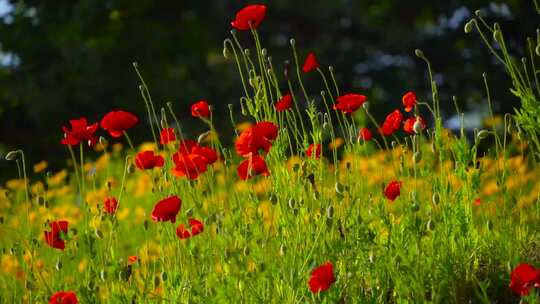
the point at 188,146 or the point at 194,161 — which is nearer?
the point at 194,161

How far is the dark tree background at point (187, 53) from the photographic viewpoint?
9.95 metres

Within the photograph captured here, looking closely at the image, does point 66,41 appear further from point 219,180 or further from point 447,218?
point 447,218

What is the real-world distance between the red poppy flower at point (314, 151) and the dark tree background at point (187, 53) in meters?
Result: 6.45

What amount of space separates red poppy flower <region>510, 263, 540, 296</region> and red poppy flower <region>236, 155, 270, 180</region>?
835mm

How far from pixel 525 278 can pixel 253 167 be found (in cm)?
91

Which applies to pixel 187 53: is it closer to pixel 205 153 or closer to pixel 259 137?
pixel 205 153

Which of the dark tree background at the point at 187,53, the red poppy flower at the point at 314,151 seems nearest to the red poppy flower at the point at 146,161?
the red poppy flower at the point at 314,151

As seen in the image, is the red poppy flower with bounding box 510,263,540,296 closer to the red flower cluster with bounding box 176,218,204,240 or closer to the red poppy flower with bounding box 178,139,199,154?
the red flower cluster with bounding box 176,218,204,240

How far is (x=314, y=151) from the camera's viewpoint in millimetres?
3057

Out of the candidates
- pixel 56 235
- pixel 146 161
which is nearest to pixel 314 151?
pixel 146 161

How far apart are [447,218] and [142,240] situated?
10.0 feet

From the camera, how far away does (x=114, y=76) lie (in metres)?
10.4

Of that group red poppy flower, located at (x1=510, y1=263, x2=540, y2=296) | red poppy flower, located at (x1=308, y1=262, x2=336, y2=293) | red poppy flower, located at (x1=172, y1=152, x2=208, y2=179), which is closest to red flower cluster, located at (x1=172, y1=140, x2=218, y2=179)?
red poppy flower, located at (x1=172, y1=152, x2=208, y2=179)

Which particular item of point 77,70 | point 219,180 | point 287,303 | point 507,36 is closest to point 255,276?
point 287,303
